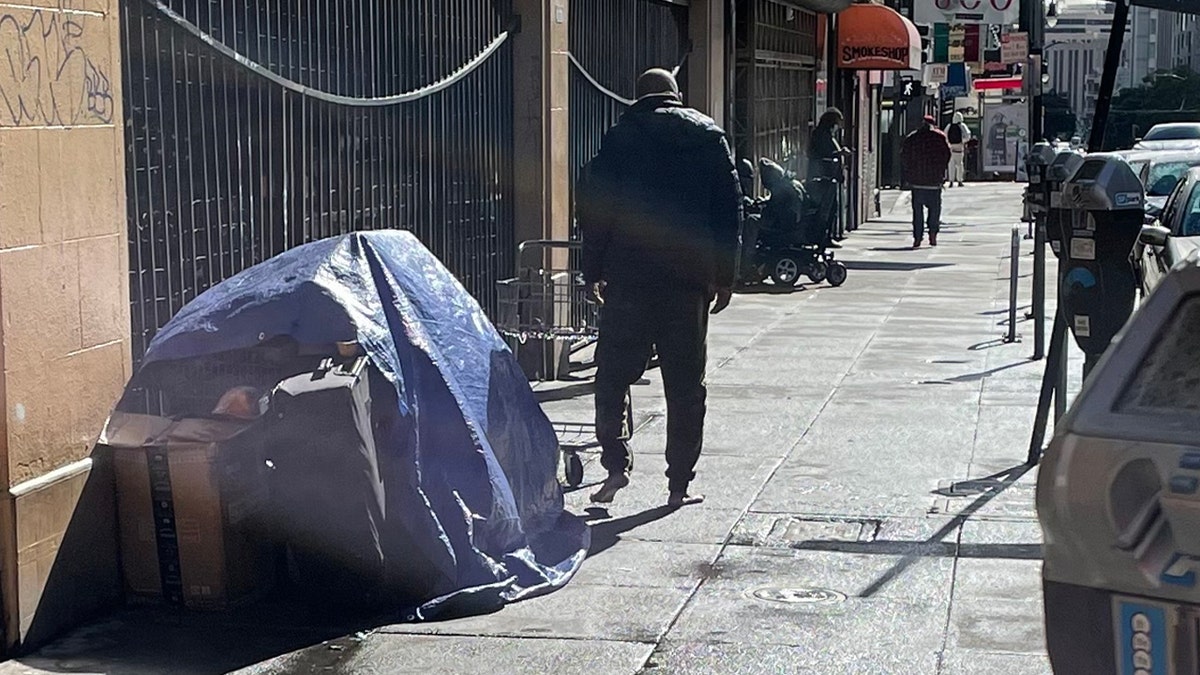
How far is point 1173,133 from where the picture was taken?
129 ft

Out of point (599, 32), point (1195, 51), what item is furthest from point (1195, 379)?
point (1195, 51)

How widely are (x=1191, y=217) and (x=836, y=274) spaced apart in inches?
191

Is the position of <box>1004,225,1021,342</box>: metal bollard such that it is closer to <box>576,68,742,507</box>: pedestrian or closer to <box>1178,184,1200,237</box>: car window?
<box>1178,184,1200,237</box>: car window

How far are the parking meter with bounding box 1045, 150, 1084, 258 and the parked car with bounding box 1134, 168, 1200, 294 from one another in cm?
455

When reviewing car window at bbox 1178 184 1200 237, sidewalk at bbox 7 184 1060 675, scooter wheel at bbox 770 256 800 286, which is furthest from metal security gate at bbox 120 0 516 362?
scooter wheel at bbox 770 256 800 286

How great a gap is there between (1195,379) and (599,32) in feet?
33.6

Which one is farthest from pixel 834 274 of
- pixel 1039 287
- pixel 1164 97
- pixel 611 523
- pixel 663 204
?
pixel 1164 97

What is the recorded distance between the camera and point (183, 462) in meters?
6.07

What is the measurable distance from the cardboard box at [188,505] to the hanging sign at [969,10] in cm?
2600

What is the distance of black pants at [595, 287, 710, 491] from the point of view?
25.3 feet

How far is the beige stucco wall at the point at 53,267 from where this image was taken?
18.3 feet

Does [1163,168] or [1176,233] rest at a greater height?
[1163,168]

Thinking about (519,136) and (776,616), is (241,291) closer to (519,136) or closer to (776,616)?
(776,616)

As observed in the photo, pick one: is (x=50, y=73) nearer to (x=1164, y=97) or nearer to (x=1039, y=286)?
(x=1039, y=286)
